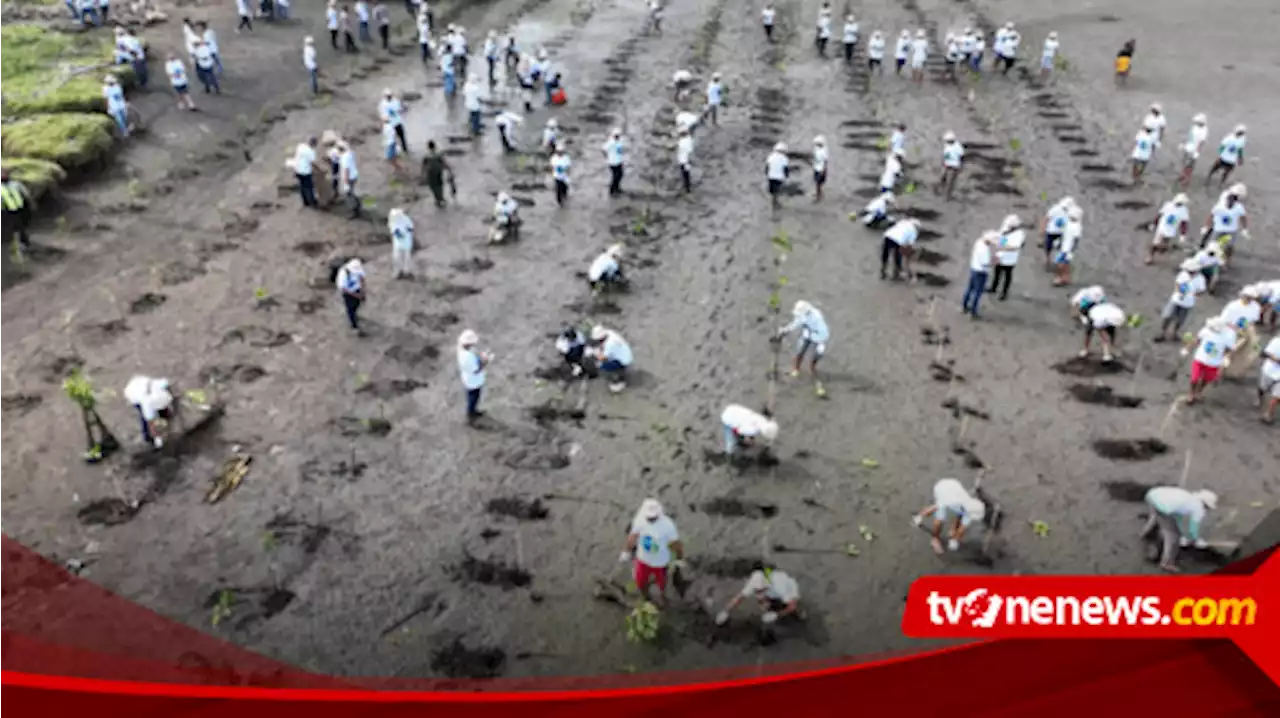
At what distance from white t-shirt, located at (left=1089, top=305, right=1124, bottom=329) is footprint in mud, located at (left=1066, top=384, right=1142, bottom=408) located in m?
0.99

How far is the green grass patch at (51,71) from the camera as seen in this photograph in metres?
22.9

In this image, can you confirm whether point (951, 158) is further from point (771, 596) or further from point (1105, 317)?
point (771, 596)

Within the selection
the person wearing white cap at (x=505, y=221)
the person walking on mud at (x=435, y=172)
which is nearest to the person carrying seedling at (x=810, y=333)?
the person wearing white cap at (x=505, y=221)

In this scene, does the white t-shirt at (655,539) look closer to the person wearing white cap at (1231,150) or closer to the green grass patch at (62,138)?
the person wearing white cap at (1231,150)

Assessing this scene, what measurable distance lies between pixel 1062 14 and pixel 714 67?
53.3 feet

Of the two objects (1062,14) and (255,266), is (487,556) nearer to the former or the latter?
(255,266)

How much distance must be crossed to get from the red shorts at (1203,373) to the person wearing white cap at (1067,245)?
374 centimetres

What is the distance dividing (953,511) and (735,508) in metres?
2.64

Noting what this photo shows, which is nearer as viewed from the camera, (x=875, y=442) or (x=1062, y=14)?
(x=875, y=442)

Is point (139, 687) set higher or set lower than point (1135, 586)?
lower

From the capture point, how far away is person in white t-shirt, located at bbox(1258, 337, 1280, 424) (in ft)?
39.6

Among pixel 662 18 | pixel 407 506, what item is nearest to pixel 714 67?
pixel 662 18

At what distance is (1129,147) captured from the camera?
2298cm

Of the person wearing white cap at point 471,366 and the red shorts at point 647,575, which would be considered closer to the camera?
the red shorts at point 647,575
